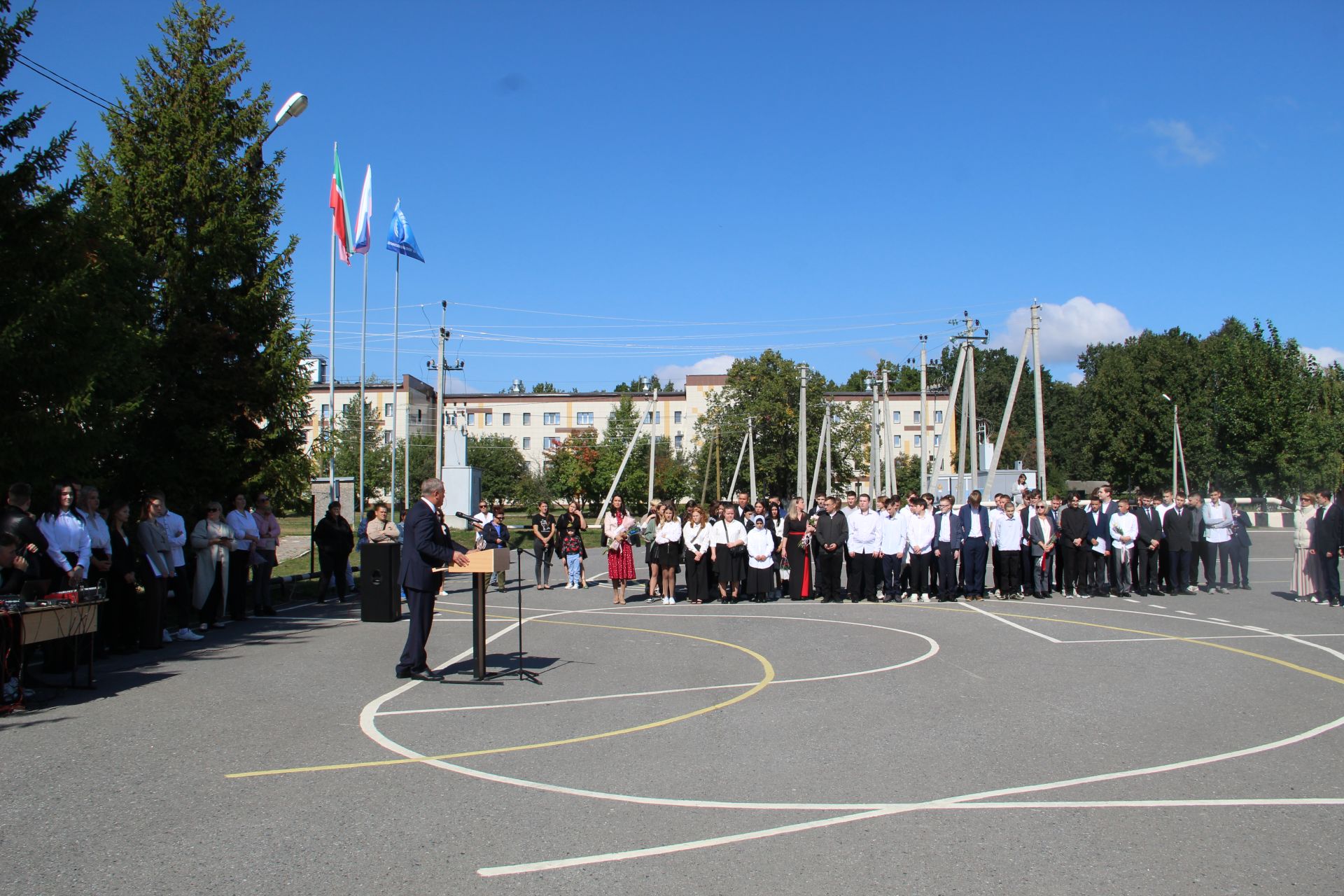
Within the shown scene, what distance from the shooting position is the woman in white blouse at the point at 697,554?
19.3 meters

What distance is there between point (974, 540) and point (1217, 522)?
5240 millimetres

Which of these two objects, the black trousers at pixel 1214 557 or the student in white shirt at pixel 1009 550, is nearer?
the student in white shirt at pixel 1009 550

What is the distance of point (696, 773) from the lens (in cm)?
701

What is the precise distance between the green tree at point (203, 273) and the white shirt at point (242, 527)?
271 centimetres

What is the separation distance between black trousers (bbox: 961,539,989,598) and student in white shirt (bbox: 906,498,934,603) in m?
0.72

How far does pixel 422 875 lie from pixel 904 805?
9.30 feet

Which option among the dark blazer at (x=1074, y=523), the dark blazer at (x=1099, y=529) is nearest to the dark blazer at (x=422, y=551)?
the dark blazer at (x=1074, y=523)

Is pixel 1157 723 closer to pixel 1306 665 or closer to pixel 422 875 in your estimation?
pixel 1306 665

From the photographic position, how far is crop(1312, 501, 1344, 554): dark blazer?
17.9 metres

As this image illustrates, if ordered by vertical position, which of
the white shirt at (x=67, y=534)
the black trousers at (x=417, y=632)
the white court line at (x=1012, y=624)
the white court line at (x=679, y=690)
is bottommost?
the white court line at (x=679, y=690)

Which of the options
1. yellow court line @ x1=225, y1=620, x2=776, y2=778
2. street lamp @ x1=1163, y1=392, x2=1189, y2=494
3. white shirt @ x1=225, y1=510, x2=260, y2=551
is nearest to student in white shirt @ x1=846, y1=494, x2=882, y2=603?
yellow court line @ x1=225, y1=620, x2=776, y2=778

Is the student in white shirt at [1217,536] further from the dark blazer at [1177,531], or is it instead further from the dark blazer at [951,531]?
the dark blazer at [951,531]

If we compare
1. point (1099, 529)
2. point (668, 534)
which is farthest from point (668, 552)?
point (1099, 529)

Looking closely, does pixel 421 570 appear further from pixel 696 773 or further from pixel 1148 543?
pixel 1148 543
